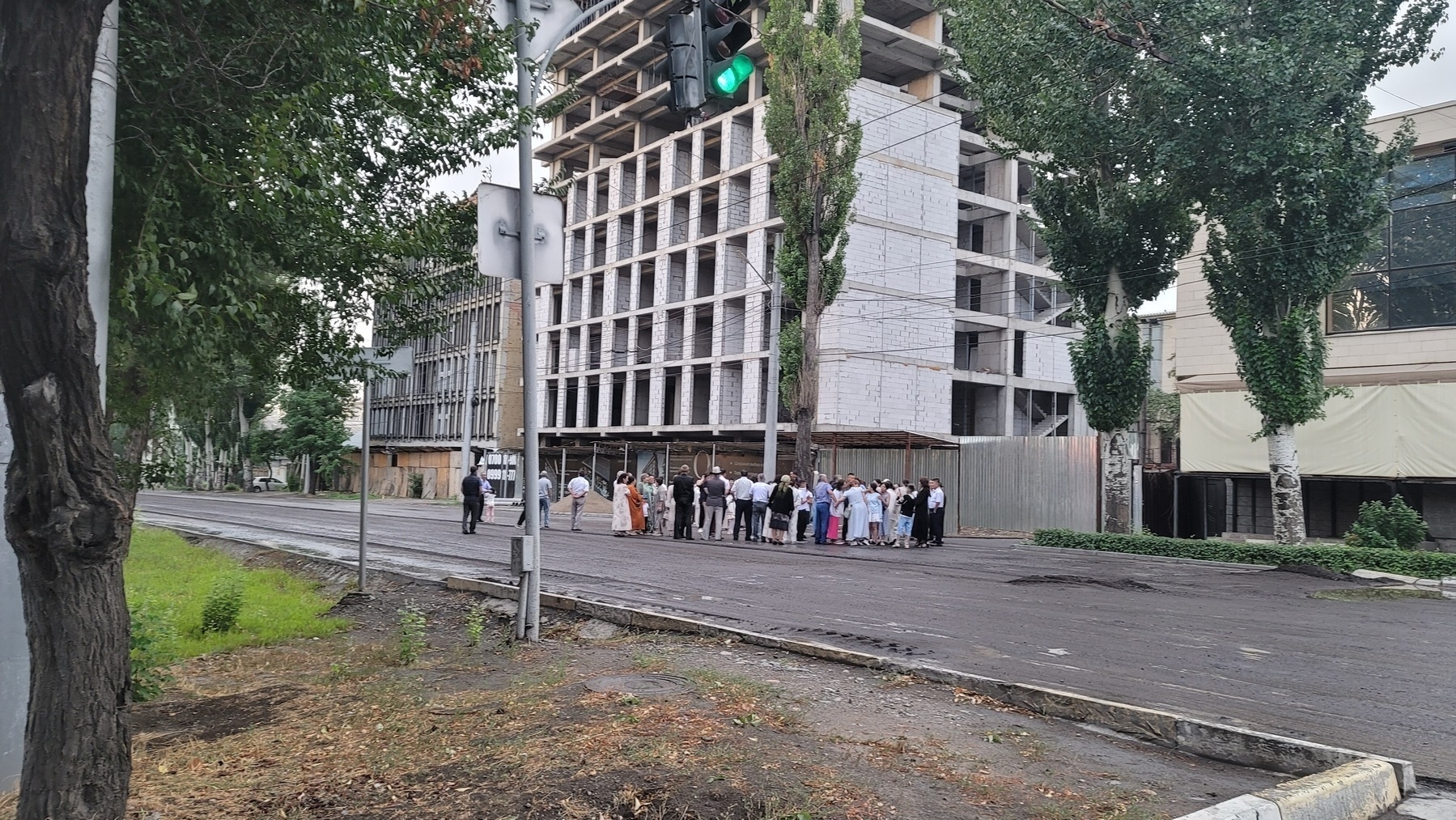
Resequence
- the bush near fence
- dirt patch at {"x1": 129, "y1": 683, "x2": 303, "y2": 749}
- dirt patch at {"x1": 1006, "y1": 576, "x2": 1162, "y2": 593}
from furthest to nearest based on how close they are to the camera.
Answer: the bush near fence
dirt patch at {"x1": 1006, "y1": 576, "x2": 1162, "y2": 593}
dirt patch at {"x1": 129, "y1": 683, "x2": 303, "y2": 749}

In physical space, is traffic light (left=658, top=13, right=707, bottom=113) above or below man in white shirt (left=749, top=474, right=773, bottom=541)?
above

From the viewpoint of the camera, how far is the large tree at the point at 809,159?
26984 millimetres

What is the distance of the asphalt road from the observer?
6.35 metres

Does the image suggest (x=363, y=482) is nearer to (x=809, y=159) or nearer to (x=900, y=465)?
(x=809, y=159)

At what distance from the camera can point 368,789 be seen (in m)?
4.25

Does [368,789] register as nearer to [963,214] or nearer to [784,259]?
[784,259]

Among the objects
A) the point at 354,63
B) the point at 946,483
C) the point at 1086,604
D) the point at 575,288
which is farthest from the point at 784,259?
the point at 575,288

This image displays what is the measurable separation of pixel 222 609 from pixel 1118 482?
1979cm

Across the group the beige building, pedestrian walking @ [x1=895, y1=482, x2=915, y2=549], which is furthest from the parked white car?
the beige building

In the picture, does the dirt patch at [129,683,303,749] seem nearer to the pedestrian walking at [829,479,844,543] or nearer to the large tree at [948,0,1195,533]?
the pedestrian walking at [829,479,844,543]

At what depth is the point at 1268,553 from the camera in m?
18.1

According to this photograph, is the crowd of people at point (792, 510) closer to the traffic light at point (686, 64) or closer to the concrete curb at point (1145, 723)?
the concrete curb at point (1145, 723)

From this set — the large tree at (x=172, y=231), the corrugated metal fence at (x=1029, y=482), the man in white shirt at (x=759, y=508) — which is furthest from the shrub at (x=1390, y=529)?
the large tree at (x=172, y=231)

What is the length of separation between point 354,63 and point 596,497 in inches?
1456
